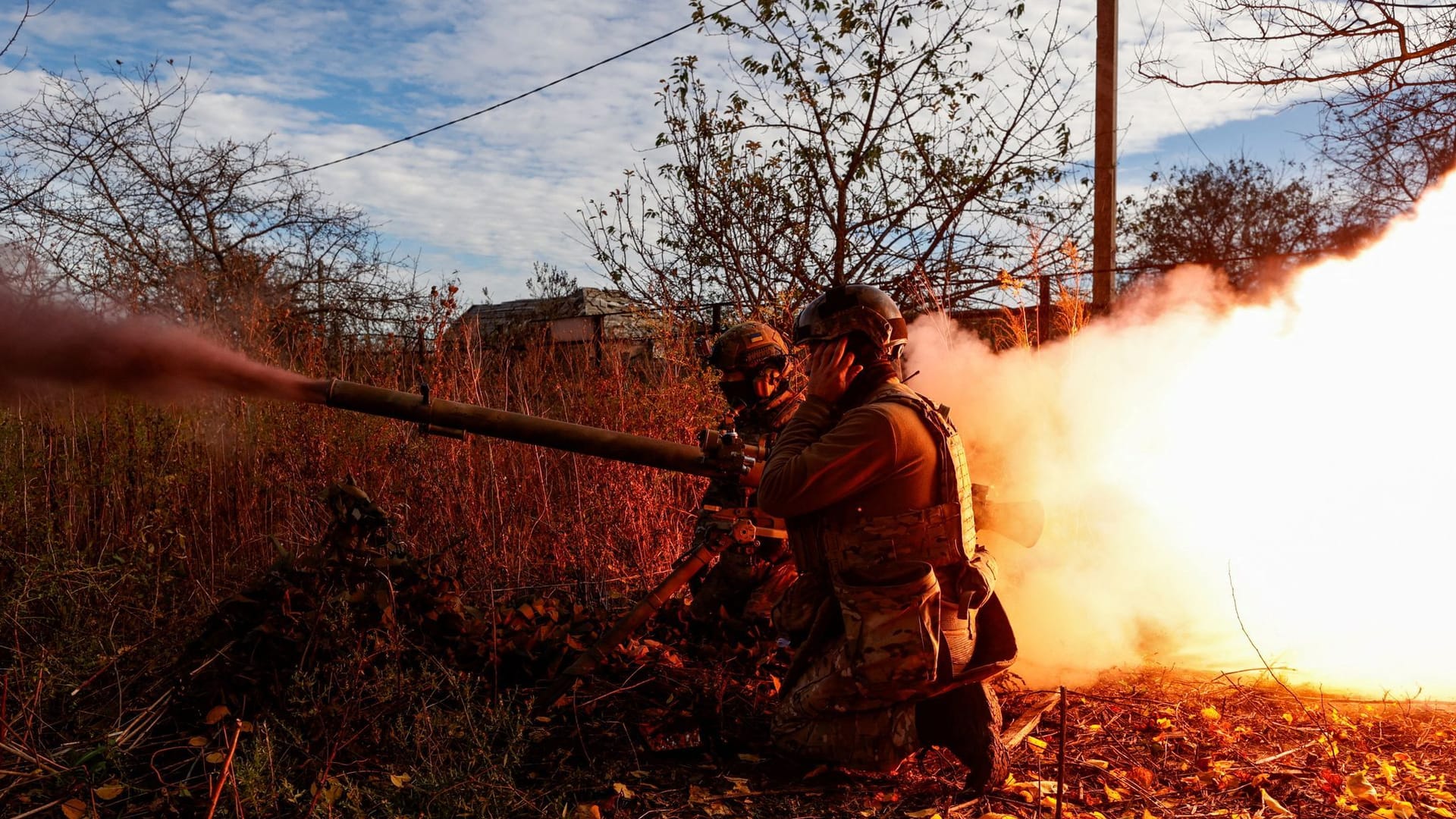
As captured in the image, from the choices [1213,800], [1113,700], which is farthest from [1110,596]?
[1213,800]

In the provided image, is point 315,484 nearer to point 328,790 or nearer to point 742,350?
point 742,350

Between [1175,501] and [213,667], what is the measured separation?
6.40 metres

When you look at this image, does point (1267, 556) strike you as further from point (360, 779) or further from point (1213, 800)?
point (360, 779)

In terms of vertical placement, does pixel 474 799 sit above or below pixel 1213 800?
above

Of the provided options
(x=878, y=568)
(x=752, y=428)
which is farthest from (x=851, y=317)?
(x=752, y=428)

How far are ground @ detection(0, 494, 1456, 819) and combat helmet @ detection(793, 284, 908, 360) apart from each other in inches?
65.1

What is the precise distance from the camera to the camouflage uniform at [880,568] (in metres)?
3.71

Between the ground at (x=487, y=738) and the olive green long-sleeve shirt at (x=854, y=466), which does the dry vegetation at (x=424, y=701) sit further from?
the olive green long-sleeve shirt at (x=854, y=466)

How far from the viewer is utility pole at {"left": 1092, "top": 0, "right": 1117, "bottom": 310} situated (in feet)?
31.1

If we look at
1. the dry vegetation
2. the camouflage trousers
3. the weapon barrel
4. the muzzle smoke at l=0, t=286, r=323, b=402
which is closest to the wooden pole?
the dry vegetation

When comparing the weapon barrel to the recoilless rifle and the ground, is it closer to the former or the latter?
the recoilless rifle

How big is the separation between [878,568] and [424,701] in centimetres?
185

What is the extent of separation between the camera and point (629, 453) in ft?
14.9

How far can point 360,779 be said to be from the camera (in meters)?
3.73
